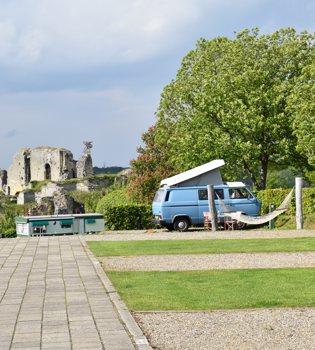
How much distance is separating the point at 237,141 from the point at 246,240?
17320mm

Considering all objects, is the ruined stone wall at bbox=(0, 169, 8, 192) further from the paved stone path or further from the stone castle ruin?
the paved stone path

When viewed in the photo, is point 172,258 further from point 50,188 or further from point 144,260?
point 50,188

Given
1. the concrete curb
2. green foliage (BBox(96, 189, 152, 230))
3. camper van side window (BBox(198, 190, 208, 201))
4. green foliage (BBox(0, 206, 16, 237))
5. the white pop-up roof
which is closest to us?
the concrete curb

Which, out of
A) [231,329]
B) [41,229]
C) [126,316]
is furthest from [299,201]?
[231,329]

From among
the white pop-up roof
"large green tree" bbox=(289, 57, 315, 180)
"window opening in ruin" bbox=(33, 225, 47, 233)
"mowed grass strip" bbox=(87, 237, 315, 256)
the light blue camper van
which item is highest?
"large green tree" bbox=(289, 57, 315, 180)

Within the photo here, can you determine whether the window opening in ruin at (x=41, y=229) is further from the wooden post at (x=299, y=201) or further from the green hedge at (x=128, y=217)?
the wooden post at (x=299, y=201)

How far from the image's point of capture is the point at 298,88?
34.8m

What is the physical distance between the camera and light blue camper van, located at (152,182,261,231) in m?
27.6

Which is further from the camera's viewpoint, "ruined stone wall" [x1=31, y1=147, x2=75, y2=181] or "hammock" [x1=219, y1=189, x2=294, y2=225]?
"ruined stone wall" [x1=31, y1=147, x2=75, y2=181]

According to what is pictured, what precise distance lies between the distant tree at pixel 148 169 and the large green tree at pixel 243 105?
105 inches

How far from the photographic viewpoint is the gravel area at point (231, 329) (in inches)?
278

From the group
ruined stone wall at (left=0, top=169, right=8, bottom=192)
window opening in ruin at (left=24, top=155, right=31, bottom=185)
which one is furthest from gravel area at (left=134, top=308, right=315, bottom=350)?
ruined stone wall at (left=0, top=169, right=8, bottom=192)

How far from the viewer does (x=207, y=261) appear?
15.0 m

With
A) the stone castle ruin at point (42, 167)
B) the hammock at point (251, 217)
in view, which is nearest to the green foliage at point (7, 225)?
the hammock at point (251, 217)
